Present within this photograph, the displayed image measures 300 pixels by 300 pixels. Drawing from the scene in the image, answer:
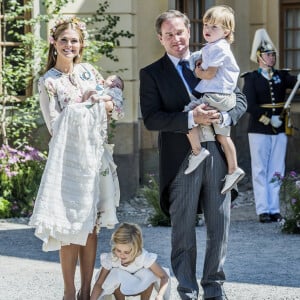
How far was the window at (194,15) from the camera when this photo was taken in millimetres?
14745

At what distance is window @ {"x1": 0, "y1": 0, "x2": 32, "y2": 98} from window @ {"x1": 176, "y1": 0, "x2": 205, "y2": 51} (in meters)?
2.89

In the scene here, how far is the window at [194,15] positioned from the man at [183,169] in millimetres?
8085

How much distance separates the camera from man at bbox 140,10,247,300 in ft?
21.7

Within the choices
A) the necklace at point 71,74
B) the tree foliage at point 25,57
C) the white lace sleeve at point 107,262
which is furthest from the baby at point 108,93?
the tree foliage at point 25,57

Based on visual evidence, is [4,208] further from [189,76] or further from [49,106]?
[189,76]

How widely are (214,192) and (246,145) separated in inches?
341

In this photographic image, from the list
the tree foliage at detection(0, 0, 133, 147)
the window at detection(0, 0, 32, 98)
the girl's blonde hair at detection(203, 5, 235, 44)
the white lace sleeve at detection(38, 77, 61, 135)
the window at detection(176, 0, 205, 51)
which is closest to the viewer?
the girl's blonde hair at detection(203, 5, 235, 44)

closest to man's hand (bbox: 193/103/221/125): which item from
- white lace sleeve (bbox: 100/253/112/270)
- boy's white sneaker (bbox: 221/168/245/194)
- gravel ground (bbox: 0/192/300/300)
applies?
boy's white sneaker (bbox: 221/168/245/194)

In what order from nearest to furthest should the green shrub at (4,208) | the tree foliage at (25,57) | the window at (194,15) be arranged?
the green shrub at (4,208) < the tree foliage at (25,57) < the window at (194,15)

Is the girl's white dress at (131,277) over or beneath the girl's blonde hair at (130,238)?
beneath

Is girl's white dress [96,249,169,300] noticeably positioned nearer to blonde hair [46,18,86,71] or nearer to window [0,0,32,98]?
blonde hair [46,18,86,71]

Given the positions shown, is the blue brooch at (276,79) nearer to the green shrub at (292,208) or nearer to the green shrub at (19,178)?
the green shrub at (292,208)

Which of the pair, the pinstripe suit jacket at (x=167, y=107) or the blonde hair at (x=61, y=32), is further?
the blonde hair at (x=61, y=32)

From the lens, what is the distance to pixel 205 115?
6.47 metres
